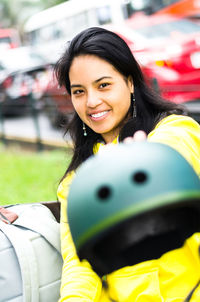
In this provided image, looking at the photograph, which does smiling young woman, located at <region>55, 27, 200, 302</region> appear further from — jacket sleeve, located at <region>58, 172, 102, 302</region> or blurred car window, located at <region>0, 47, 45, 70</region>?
blurred car window, located at <region>0, 47, 45, 70</region>

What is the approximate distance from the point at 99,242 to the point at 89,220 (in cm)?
13

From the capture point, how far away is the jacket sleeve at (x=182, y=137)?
5.32ft

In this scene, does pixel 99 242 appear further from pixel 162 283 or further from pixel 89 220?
pixel 162 283

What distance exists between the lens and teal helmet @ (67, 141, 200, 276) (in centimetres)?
102

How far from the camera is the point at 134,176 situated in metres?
1.04

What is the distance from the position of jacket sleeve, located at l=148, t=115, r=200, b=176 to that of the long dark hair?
20 cm

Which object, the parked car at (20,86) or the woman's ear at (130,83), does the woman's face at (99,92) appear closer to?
the woman's ear at (130,83)

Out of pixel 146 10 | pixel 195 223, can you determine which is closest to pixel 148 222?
pixel 195 223

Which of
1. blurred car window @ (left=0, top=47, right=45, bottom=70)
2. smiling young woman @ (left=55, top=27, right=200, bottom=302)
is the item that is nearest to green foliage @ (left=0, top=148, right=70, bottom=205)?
smiling young woman @ (left=55, top=27, right=200, bottom=302)

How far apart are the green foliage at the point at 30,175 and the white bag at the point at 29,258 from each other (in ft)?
7.20

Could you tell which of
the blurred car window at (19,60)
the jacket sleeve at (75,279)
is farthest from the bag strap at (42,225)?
the blurred car window at (19,60)

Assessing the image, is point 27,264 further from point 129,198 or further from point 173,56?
point 173,56

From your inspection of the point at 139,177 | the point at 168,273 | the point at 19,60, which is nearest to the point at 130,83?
the point at 168,273

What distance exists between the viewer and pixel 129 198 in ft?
3.32
